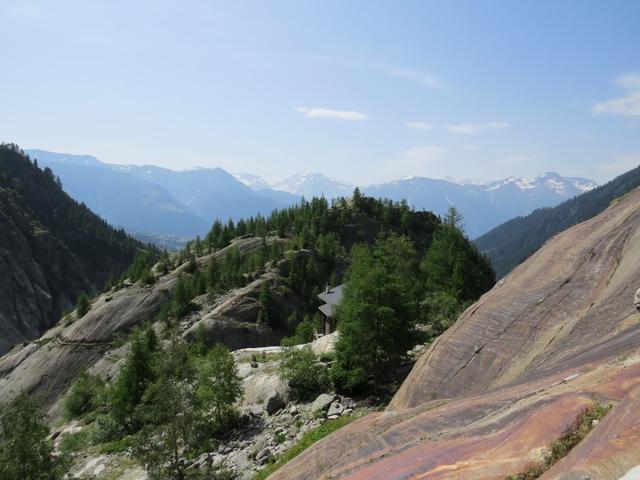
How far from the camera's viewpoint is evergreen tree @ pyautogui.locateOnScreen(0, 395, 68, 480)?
2381 centimetres

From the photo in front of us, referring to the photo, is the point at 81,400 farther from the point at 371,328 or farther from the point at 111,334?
the point at 371,328

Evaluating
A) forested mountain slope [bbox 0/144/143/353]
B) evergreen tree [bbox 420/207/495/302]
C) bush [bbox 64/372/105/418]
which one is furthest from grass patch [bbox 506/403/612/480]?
forested mountain slope [bbox 0/144/143/353]

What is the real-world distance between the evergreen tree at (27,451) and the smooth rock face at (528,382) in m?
18.1

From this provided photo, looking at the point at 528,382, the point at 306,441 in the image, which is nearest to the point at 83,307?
the point at 306,441

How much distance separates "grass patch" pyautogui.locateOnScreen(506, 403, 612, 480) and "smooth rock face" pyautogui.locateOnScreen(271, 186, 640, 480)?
14 cm

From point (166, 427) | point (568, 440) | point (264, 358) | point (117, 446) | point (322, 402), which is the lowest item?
point (117, 446)

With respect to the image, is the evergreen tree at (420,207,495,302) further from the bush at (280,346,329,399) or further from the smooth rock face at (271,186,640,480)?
the smooth rock face at (271,186,640,480)

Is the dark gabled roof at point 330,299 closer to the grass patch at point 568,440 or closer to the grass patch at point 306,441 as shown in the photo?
the grass patch at point 306,441

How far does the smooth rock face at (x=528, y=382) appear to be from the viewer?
8.34 meters

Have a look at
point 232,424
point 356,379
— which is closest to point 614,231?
point 356,379

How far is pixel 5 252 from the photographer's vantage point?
161 metres

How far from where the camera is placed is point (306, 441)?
23.7 metres

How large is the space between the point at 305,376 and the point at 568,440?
24803mm

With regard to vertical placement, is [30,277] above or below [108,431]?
below
